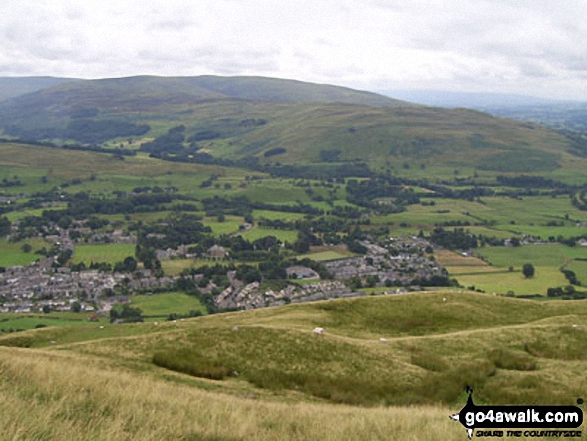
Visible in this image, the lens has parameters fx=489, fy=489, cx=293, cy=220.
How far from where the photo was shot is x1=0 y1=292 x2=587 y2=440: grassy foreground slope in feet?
39.0

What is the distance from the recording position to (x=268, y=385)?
2298 cm

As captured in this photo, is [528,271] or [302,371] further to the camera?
[528,271]

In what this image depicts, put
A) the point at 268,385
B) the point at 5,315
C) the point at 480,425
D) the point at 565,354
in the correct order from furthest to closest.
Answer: the point at 5,315 → the point at 565,354 → the point at 268,385 → the point at 480,425

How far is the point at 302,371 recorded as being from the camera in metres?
24.7

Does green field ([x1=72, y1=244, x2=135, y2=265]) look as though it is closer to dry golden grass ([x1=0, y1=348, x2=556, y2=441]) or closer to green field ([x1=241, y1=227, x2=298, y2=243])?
green field ([x1=241, y1=227, x2=298, y2=243])

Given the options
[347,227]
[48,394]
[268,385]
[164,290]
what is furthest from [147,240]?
[48,394]

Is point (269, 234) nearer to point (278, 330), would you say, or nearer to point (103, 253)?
point (103, 253)

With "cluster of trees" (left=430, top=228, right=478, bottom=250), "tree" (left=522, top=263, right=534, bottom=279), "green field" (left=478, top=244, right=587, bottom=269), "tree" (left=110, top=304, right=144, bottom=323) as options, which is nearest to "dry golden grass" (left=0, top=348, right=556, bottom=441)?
"tree" (left=110, top=304, right=144, bottom=323)

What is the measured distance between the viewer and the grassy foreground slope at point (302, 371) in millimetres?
11898

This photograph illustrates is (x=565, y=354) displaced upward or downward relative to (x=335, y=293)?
upward

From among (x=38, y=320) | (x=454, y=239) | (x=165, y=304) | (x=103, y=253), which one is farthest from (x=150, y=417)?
(x=454, y=239)

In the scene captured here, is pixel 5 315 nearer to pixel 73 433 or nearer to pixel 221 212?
pixel 73 433

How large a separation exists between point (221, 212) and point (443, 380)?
517ft

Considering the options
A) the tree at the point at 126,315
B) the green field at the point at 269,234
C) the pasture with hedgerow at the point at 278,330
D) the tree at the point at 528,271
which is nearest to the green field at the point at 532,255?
the pasture with hedgerow at the point at 278,330
